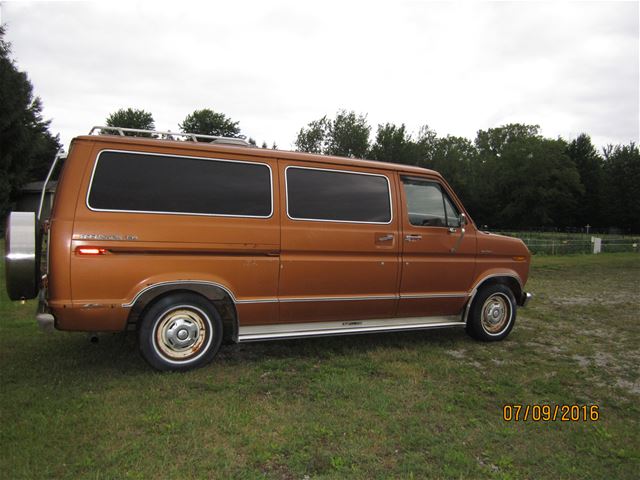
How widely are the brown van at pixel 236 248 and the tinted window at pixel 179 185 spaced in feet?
0.03

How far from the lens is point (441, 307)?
6059 mm

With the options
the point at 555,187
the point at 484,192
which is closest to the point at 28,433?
the point at 555,187

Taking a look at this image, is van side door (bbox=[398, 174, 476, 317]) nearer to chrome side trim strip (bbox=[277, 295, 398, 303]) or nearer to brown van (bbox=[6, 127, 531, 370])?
brown van (bbox=[6, 127, 531, 370])

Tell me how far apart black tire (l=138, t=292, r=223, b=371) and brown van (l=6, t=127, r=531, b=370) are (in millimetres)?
12

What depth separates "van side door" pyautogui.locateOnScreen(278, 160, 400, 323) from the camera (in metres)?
5.15

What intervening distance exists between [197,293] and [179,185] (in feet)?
3.41

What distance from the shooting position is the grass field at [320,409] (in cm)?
314

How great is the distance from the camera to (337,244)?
17.4ft

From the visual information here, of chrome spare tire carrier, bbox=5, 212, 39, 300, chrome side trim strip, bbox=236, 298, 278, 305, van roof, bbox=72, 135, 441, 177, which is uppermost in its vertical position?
van roof, bbox=72, 135, 441, 177

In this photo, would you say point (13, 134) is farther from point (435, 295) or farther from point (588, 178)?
point (588, 178)

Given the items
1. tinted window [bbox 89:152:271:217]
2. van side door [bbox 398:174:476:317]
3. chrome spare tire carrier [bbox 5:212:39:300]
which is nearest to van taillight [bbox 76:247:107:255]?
tinted window [bbox 89:152:271:217]

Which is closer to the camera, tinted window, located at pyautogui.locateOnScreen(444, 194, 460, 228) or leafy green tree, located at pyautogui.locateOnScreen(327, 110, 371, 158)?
tinted window, located at pyautogui.locateOnScreen(444, 194, 460, 228)

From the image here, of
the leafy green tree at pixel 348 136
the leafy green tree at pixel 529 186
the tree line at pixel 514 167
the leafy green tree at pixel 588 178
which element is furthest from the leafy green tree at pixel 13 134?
the leafy green tree at pixel 588 178

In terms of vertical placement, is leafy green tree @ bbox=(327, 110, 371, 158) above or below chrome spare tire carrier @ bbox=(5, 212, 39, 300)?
above
